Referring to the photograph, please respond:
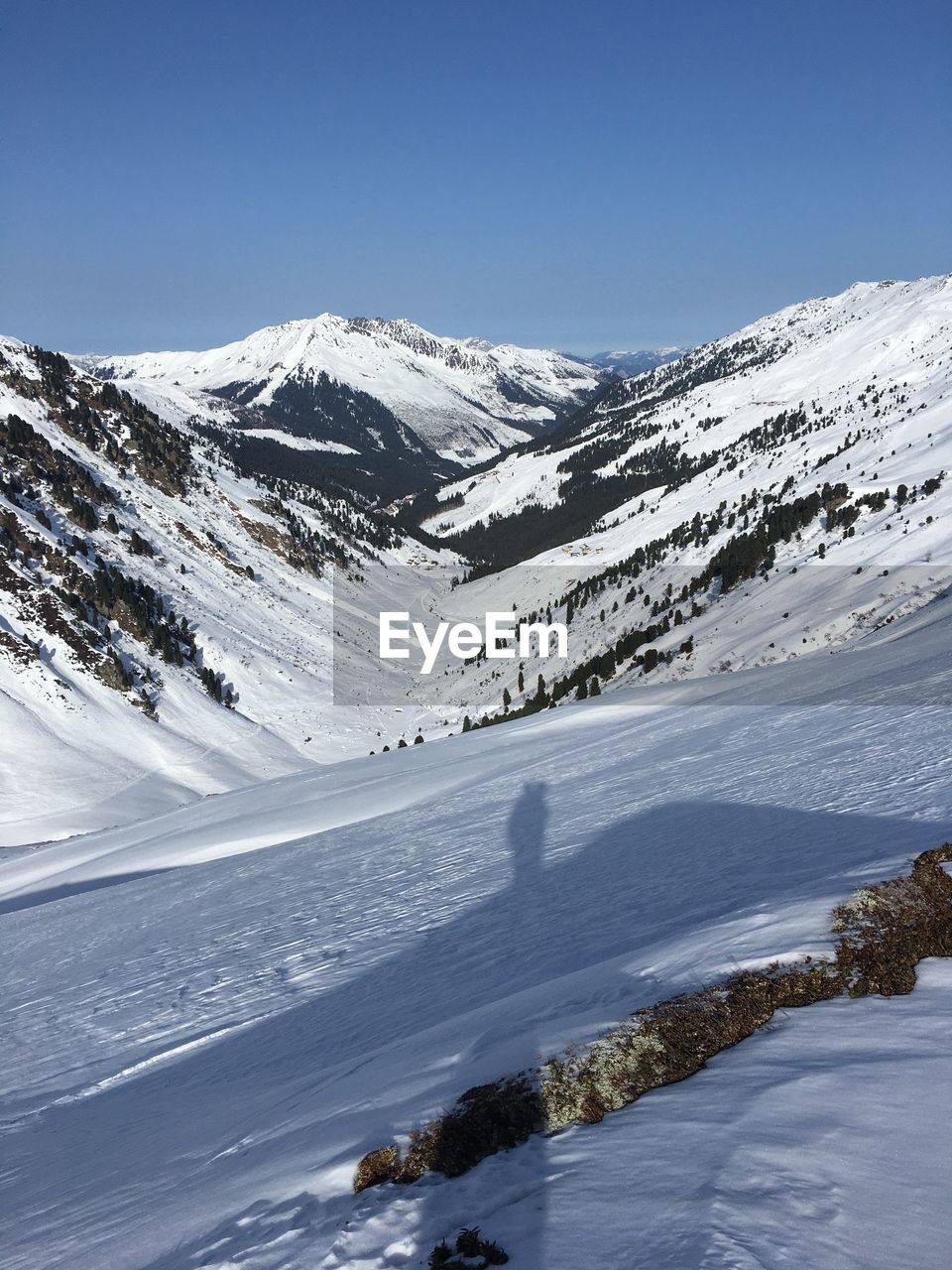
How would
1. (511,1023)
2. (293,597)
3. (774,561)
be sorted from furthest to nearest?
1. (293,597)
2. (774,561)
3. (511,1023)

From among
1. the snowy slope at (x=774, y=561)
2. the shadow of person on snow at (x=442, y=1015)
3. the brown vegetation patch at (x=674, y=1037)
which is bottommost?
the shadow of person on snow at (x=442, y=1015)

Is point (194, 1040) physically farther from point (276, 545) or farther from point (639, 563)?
point (276, 545)

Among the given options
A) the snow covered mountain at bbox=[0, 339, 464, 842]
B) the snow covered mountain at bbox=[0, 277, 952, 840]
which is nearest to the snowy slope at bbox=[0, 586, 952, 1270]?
the snow covered mountain at bbox=[0, 277, 952, 840]

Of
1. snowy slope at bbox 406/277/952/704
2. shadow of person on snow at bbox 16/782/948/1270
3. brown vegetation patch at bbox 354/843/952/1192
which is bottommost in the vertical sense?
shadow of person on snow at bbox 16/782/948/1270

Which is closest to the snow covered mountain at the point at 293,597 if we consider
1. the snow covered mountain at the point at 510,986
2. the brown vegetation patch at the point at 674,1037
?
the snow covered mountain at the point at 510,986

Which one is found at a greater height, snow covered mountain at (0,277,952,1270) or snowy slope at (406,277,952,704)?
snowy slope at (406,277,952,704)

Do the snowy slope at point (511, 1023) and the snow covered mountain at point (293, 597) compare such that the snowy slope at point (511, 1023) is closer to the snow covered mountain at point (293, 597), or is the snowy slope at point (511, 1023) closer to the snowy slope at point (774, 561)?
the snowy slope at point (774, 561)

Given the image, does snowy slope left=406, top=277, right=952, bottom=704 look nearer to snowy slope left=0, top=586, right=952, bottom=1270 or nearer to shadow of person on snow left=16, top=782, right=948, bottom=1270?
snowy slope left=0, top=586, right=952, bottom=1270

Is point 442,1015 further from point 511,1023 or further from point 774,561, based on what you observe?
point 774,561

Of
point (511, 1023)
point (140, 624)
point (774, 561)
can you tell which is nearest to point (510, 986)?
point (511, 1023)
